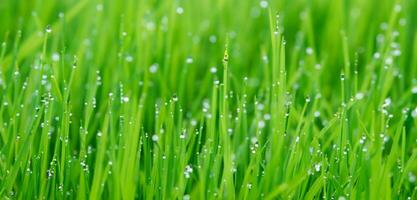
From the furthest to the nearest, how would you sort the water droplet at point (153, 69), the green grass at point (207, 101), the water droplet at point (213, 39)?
the water droplet at point (213, 39) → the water droplet at point (153, 69) → the green grass at point (207, 101)

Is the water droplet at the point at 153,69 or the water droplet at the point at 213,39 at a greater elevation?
the water droplet at the point at 213,39

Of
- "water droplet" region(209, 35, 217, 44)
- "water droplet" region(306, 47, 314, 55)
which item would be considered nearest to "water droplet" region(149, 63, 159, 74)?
"water droplet" region(209, 35, 217, 44)

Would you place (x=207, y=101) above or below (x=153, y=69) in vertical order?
below

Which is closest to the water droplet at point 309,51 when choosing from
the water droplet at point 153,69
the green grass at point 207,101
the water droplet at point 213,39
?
the green grass at point 207,101

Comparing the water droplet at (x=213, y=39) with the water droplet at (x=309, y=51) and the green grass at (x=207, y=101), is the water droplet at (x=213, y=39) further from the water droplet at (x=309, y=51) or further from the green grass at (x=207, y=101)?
the water droplet at (x=309, y=51)

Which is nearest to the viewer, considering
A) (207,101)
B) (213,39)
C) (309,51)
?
(207,101)

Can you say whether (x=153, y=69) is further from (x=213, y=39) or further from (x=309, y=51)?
(x=309, y=51)

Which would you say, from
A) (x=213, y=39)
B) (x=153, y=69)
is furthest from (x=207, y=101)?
(x=213, y=39)

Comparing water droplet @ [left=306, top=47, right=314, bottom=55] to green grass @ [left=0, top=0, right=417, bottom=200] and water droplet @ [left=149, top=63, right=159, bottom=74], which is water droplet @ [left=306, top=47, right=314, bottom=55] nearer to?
green grass @ [left=0, top=0, right=417, bottom=200]
